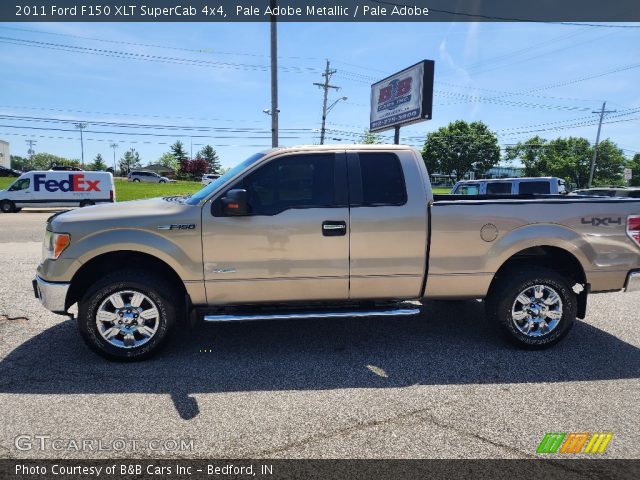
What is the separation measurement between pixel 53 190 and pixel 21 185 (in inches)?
62.4

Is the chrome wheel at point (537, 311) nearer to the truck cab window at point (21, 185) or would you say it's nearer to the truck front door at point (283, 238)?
the truck front door at point (283, 238)

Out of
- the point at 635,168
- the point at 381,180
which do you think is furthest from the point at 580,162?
the point at 381,180

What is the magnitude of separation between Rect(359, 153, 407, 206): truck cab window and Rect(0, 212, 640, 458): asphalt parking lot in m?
1.50

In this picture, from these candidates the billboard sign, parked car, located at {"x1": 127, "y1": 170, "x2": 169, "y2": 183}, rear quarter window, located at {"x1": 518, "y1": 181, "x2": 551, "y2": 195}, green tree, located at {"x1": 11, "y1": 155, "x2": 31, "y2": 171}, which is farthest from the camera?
green tree, located at {"x1": 11, "y1": 155, "x2": 31, "y2": 171}

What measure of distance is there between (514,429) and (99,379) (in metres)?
3.23

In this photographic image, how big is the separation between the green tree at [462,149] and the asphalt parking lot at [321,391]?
7152cm

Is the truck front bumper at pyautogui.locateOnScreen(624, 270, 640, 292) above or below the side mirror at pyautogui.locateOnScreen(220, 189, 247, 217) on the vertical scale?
below

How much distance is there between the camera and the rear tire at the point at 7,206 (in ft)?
70.2

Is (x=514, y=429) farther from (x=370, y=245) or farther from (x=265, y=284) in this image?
(x=265, y=284)

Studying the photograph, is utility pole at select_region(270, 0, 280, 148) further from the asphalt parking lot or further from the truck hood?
the truck hood

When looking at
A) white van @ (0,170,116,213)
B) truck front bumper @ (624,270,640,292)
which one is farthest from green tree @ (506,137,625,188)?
truck front bumper @ (624,270,640,292)

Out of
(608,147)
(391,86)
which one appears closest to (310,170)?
(391,86)

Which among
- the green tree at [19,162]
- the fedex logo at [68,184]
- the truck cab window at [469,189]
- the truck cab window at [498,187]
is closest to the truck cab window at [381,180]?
→ the truck cab window at [498,187]

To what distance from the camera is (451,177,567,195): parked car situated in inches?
620
